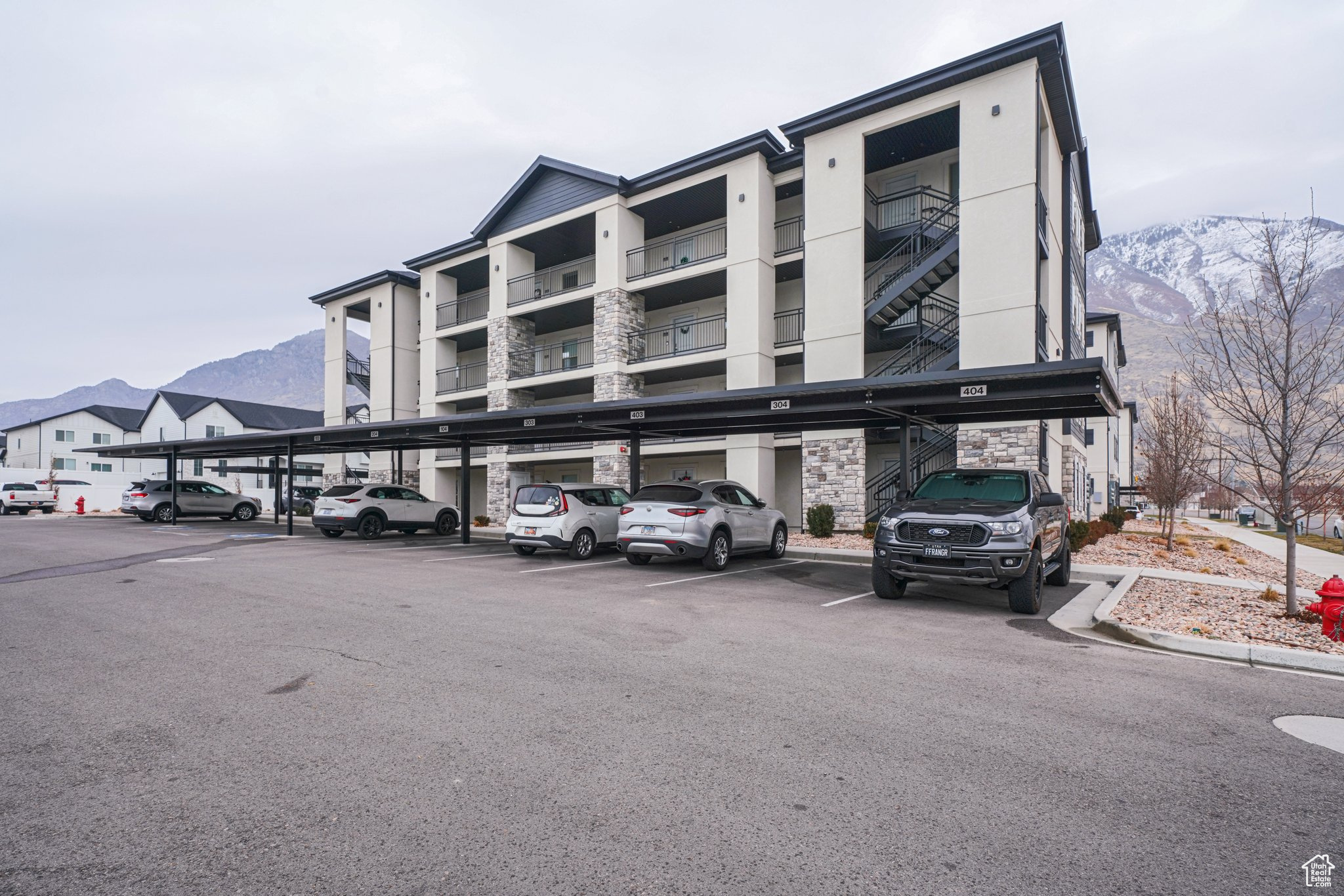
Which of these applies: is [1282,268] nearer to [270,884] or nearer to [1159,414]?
[270,884]

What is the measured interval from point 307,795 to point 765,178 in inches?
974

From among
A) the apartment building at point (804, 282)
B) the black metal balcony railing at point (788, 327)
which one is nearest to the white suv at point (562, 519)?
the apartment building at point (804, 282)

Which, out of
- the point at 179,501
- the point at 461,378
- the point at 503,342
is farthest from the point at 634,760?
the point at 461,378

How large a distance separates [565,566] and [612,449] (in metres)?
14.2

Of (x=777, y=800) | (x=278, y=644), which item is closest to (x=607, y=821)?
(x=777, y=800)

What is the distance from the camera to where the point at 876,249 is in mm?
23578

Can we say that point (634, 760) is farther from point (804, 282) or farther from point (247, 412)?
point (247, 412)

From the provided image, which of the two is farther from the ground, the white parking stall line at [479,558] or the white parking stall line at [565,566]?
the white parking stall line at [565,566]

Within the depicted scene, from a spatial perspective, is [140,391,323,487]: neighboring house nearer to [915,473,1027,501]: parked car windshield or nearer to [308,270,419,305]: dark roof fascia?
[308,270,419,305]: dark roof fascia

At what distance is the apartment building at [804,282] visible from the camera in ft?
63.6

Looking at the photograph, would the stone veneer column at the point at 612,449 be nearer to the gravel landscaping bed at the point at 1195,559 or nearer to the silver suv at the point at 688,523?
the silver suv at the point at 688,523

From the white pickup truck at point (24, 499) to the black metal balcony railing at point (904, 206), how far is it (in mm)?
41194

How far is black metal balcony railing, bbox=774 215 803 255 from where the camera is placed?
25.2 meters

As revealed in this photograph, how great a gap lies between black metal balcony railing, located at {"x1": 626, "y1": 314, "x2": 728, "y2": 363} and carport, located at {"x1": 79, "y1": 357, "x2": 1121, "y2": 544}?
292 inches
